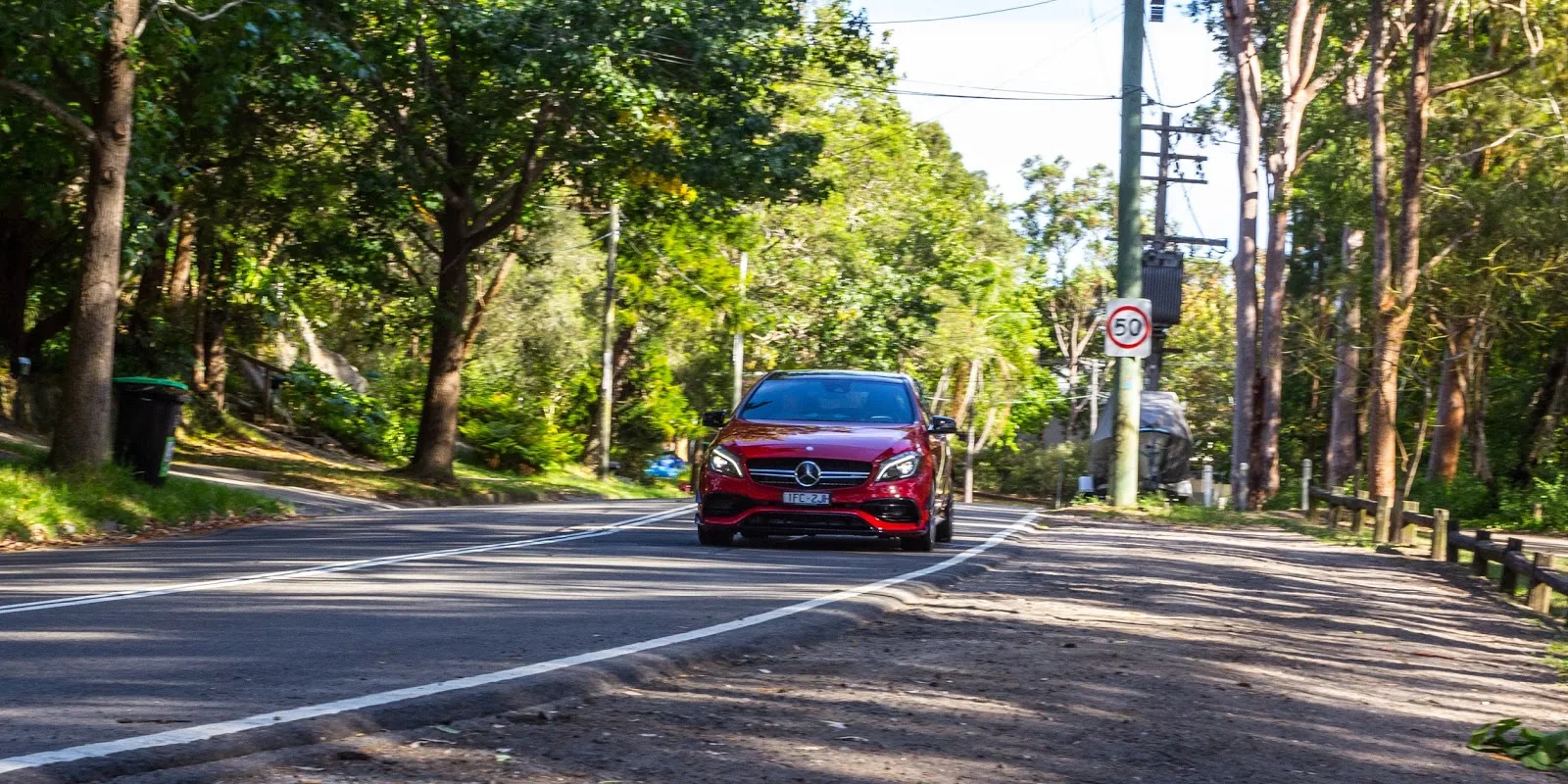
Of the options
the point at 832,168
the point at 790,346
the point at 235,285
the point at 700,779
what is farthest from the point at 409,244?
the point at 700,779

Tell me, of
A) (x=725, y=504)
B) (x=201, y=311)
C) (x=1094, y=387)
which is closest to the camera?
(x=725, y=504)

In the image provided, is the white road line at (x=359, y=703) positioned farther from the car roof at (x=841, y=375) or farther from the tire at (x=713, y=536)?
the car roof at (x=841, y=375)

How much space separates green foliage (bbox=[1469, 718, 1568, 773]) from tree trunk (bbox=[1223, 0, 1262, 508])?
103ft

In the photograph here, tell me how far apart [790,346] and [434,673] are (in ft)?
161

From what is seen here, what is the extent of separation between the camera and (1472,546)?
58.0ft

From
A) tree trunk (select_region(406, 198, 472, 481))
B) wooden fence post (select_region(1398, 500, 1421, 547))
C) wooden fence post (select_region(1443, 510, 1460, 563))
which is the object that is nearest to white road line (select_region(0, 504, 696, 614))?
wooden fence post (select_region(1443, 510, 1460, 563))

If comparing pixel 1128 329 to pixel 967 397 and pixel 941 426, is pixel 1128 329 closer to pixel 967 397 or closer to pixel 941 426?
pixel 941 426

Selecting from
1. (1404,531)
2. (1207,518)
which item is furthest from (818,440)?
(1207,518)

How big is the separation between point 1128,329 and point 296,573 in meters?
15.2

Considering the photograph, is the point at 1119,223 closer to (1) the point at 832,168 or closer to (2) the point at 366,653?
(2) the point at 366,653

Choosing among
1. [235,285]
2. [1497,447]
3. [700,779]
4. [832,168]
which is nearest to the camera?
[700,779]

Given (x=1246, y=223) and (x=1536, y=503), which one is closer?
(x=1536, y=503)

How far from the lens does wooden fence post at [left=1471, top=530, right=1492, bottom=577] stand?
17375mm

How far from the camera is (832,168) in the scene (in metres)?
50.3
